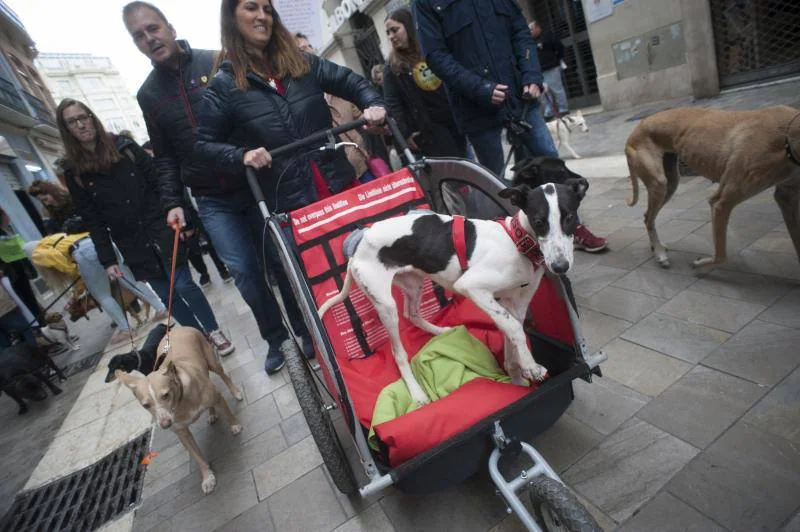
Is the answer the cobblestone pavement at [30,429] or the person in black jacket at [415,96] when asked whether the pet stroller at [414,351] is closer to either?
the person in black jacket at [415,96]

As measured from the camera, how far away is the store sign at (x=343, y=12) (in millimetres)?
13642

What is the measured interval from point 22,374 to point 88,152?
8.69ft

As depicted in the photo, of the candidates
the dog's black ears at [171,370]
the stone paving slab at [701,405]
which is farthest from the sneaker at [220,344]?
the stone paving slab at [701,405]

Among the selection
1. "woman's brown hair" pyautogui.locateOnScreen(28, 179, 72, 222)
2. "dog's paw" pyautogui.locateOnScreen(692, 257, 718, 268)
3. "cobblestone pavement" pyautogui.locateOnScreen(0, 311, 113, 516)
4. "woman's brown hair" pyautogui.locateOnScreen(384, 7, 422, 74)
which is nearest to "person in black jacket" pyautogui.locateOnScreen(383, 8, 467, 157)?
"woman's brown hair" pyautogui.locateOnScreen(384, 7, 422, 74)

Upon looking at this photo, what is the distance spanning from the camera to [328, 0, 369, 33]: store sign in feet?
44.8

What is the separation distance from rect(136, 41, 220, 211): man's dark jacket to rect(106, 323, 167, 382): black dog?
4.24 feet

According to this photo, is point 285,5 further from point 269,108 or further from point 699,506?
point 699,506

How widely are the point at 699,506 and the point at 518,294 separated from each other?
0.95 metres

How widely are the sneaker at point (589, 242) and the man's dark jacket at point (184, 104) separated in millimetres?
2663

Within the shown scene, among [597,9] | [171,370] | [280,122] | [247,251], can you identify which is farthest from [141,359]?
[597,9]

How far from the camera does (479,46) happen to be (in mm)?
2941

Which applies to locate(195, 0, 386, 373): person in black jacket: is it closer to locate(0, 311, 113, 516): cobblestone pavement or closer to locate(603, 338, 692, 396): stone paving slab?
locate(603, 338, 692, 396): stone paving slab

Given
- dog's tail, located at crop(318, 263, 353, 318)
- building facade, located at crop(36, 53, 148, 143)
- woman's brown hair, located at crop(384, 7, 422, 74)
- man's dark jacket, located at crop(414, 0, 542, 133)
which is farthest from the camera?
building facade, located at crop(36, 53, 148, 143)

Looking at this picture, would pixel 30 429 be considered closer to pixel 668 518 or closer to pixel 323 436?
pixel 323 436
